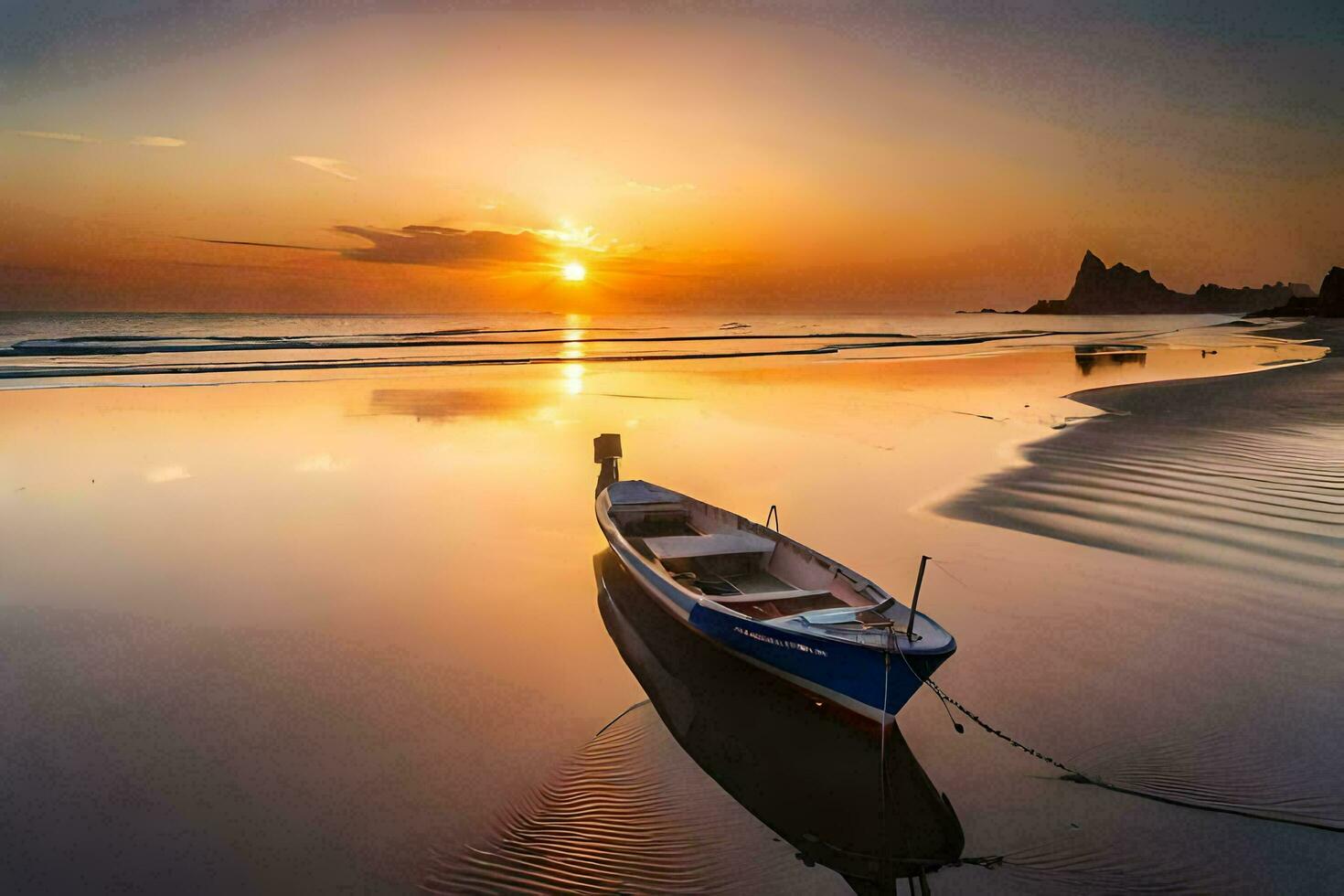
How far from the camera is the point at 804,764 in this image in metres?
7.21

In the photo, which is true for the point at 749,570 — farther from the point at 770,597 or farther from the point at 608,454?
the point at 608,454

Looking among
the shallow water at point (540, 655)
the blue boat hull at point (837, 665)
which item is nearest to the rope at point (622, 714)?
the shallow water at point (540, 655)

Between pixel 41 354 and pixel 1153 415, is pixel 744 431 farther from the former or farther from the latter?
pixel 41 354

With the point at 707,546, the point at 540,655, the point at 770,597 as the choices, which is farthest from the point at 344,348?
the point at 770,597

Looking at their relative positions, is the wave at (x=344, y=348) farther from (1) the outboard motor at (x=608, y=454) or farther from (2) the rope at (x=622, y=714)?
(2) the rope at (x=622, y=714)

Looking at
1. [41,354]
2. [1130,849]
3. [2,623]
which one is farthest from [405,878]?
[41,354]

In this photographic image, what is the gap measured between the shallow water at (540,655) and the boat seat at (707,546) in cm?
153

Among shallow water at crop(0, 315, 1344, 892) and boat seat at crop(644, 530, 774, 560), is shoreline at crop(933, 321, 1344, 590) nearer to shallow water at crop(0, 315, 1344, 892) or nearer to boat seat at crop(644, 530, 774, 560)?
shallow water at crop(0, 315, 1344, 892)

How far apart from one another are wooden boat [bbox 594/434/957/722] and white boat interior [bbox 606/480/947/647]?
2 centimetres

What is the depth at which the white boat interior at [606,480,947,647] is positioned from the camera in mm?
7703

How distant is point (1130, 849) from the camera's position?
19.3ft

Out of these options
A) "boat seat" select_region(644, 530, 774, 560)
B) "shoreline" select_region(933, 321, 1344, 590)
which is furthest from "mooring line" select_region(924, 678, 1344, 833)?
"shoreline" select_region(933, 321, 1344, 590)

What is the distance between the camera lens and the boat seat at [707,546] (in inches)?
422

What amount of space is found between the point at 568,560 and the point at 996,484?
10541 millimetres
